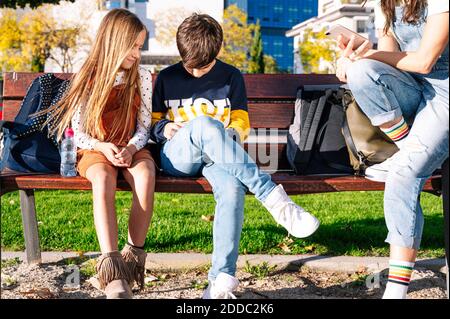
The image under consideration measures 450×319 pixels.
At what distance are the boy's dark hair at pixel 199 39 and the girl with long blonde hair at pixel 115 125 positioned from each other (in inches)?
7.6

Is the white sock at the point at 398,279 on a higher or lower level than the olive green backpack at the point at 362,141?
lower

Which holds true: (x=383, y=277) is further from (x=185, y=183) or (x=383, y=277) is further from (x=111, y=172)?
(x=111, y=172)

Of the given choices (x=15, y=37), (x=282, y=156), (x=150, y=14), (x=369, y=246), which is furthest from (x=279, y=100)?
(x=150, y=14)

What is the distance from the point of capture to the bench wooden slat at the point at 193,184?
3.00 metres

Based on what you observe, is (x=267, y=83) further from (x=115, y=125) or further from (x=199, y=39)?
(x=115, y=125)

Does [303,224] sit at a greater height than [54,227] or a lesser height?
greater

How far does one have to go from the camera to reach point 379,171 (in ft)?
9.89

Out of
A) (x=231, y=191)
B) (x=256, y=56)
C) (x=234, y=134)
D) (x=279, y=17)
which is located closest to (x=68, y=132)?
(x=234, y=134)

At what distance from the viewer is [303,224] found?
271 centimetres

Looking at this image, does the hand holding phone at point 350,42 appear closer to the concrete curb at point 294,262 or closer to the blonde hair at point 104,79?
the blonde hair at point 104,79

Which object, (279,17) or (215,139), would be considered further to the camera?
(279,17)

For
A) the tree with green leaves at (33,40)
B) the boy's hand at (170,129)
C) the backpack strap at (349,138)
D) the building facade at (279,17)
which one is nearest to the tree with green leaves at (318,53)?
the tree with green leaves at (33,40)

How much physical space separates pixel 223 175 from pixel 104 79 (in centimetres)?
78

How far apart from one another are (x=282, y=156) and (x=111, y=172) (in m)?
1.19
